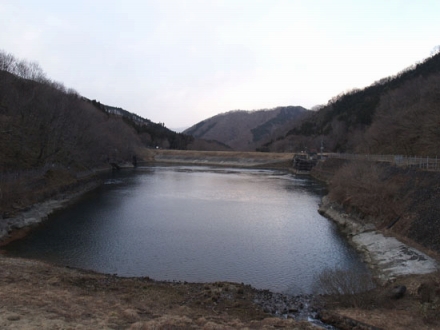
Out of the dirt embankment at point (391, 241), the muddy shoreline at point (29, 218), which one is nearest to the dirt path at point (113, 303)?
the dirt embankment at point (391, 241)

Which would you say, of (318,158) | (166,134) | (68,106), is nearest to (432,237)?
(68,106)

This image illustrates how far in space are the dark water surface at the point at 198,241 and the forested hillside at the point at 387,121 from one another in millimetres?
18607

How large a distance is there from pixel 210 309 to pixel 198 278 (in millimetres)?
3825

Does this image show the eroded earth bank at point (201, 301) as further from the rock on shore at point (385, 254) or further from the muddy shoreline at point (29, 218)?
the muddy shoreline at point (29, 218)

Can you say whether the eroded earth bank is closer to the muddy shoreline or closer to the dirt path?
the dirt path

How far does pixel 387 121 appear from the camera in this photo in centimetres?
5497

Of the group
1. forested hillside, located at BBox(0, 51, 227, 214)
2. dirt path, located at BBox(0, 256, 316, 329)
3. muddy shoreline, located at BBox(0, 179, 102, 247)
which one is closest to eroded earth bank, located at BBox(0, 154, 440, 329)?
dirt path, located at BBox(0, 256, 316, 329)

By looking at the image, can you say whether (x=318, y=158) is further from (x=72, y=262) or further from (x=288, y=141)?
(x=72, y=262)

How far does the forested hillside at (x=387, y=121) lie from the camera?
43188 millimetres

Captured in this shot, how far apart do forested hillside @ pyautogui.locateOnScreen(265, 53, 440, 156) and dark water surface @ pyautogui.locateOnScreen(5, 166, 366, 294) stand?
61.0 feet

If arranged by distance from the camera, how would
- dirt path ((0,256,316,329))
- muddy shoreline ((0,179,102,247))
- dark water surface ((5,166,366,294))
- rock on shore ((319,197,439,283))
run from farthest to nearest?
muddy shoreline ((0,179,102,247)) < dark water surface ((5,166,366,294)) < rock on shore ((319,197,439,283)) < dirt path ((0,256,316,329))

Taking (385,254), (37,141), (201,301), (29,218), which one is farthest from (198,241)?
(37,141)

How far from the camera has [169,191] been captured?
41.4 metres

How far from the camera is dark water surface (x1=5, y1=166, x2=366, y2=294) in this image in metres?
15.7
